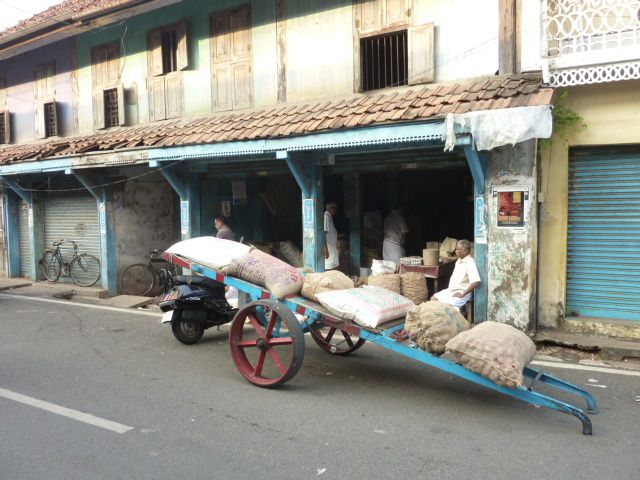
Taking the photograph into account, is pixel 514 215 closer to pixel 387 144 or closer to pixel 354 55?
pixel 387 144

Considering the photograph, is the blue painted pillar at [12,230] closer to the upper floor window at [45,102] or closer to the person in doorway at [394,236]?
the upper floor window at [45,102]

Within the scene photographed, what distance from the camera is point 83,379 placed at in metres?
5.70

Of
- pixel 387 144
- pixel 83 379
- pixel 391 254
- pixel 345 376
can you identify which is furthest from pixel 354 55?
pixel 83 379

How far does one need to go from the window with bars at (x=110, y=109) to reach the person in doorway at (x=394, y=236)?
23.5ft

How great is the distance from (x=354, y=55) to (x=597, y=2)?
3734mm

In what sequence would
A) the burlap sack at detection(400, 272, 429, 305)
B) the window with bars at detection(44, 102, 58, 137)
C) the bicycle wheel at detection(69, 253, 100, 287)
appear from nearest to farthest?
1. the burlap sack at detection(400, 272, 429, 305)
2. the bicycle wheel at detection(69, 253, 100, 287)
3. the window with bars at detection(44, 102, 58, 137)

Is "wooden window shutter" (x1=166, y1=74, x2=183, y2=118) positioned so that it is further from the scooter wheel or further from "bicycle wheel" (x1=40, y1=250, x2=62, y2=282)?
the scooter wheel

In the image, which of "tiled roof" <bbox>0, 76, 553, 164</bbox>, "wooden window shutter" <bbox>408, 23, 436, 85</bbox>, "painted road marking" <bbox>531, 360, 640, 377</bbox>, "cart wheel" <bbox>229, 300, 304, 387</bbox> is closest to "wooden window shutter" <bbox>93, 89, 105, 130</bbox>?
"tiled roof" <bbox>0, 76, 553, 164</bbox>

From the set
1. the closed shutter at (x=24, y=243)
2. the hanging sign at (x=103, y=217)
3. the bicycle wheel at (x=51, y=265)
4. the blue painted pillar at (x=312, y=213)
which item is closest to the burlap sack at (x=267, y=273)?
the blue painted pillar at (x=312, y=213)

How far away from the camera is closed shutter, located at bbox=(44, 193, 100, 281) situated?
43.1 feet

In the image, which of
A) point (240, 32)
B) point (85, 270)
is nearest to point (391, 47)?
point (240, 32)

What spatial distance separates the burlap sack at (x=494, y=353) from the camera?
406 cm

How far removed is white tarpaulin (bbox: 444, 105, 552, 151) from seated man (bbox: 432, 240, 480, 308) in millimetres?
1600

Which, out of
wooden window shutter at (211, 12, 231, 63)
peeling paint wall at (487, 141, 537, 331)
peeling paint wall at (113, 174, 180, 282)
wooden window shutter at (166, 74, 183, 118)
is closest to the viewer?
peeling paint wall at (487, 141, 537, 331)
